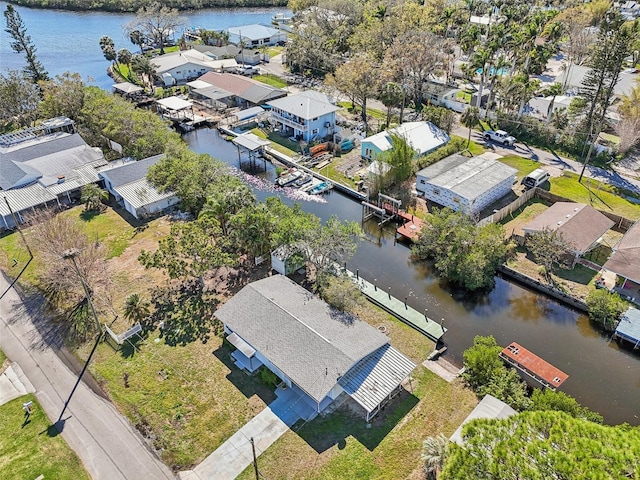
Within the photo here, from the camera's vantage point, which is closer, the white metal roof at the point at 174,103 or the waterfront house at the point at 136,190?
the waterfront house at the point at 136,190

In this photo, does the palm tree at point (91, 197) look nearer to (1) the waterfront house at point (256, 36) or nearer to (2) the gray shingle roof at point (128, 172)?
(2) the gray shingle roof at point (128, 172)

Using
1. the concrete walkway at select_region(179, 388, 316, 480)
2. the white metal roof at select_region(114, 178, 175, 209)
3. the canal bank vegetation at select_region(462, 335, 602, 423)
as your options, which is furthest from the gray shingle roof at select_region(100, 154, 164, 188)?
the canal bank vegetation at select_region(462, 335, 602, 423)

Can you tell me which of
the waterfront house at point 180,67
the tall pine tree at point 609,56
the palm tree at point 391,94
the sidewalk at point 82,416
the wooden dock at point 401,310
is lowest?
the sidewalk at point 82,416

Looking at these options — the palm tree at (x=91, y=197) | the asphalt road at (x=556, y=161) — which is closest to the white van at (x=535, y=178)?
the asphalt road at (x=556, y=161)

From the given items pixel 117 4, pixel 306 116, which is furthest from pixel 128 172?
pixel 117 4

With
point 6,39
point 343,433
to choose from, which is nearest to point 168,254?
point 343,433

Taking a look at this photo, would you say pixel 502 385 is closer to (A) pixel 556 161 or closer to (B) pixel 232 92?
(A) pixel 556 161
